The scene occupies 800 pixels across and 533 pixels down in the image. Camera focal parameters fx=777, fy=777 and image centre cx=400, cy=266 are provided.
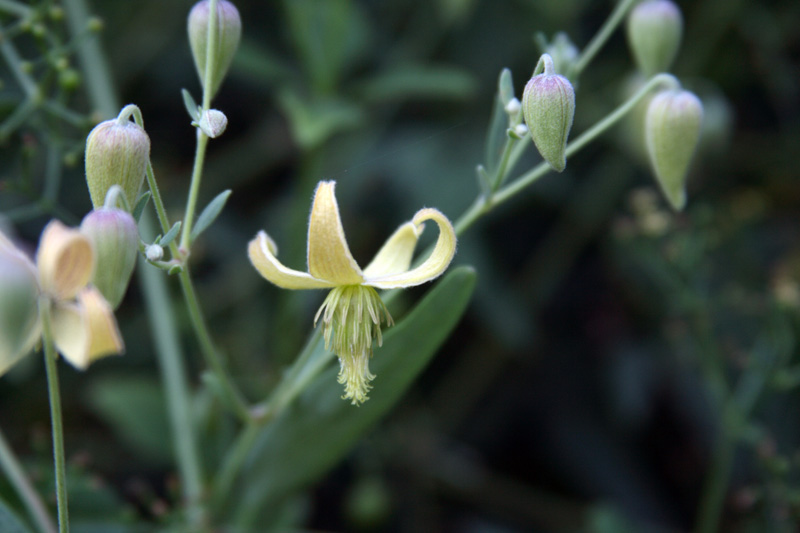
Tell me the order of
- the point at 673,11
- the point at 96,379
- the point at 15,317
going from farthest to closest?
the point at 96,379, the point at 673,11, the point at 15,317

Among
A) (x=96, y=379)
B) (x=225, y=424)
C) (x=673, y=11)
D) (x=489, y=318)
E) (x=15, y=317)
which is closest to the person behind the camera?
(x=15, y=317)

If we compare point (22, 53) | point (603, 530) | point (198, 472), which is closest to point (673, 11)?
point (603, 530)

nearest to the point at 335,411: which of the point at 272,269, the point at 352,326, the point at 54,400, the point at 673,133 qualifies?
the point at 352,326

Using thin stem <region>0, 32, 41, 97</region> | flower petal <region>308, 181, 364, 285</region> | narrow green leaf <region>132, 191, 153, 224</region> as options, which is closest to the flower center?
flower petal <region>308, 181, 364, 285</region>

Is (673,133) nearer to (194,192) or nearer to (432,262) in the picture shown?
(432,262)

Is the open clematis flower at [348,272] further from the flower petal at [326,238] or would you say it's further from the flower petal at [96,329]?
the flower petal at [96,329]

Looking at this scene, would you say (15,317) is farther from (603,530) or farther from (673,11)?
(603,530)

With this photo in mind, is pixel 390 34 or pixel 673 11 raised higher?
pixel 390 34
